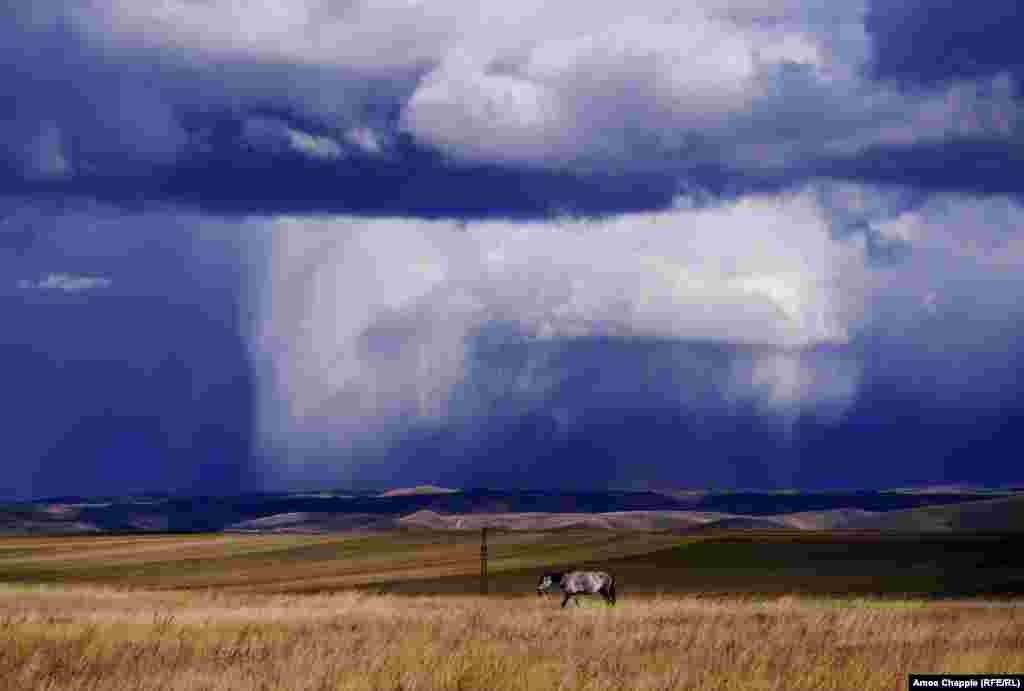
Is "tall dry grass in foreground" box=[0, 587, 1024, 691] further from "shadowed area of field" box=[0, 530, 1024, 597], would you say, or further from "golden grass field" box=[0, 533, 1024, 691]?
"shadowed area of field" box=[0, 530, 1024, 597]

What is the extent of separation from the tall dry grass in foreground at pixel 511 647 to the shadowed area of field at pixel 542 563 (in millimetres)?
24577

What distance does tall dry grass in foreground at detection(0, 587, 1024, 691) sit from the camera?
24641mm

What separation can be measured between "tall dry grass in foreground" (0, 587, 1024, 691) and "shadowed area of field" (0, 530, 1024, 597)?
24.6 meters

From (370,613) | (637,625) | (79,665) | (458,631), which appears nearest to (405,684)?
(79,665)

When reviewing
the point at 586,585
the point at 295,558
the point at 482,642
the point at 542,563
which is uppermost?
the point at 482,642

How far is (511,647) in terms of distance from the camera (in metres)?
30.7

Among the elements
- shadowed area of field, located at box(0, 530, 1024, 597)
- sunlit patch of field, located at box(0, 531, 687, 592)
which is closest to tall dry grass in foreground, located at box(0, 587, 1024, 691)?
shadowed area of field, located at box(0, 530, 1024, 597)

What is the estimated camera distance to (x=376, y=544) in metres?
133

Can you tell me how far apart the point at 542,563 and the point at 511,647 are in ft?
228

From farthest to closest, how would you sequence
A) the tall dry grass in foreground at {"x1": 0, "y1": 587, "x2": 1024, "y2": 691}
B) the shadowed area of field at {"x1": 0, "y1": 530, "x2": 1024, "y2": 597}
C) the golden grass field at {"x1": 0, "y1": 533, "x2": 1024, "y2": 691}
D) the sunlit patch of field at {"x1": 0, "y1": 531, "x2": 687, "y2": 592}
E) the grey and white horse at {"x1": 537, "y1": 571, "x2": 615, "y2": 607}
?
the sunlit patch of field at {"x1": 0, "y1": 531, "x2": 687, "y2": 592}, the shadowed area of field at {"x1": 0, "y1": 530, "x2": 1024, "y2": 597}, the grey and white horse at {"x1": 537, "y1": 571, "x2": 615, "y2": 607}, the golden grass field at {"x1": 0, "y1": 533, "x2": 1024, "y2": 691}, the tall dry grass in foreground at {"x1": 0, "y1": 587, "x2": 1024, "y2": 691}

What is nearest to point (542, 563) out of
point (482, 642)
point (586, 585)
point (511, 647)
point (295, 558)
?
point (295, 558)

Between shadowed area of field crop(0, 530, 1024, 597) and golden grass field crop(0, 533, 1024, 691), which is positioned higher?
golden grass field crop(0, 533, 1024, 691)

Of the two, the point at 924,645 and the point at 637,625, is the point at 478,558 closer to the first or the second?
the point at 637,625

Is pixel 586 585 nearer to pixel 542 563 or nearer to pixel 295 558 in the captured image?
pixel 542 563
